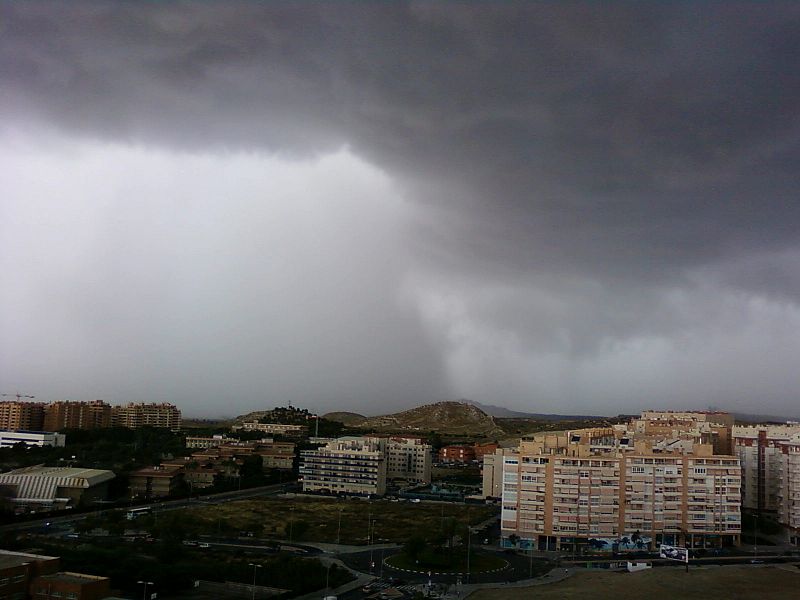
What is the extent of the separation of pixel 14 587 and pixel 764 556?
27.6 meters

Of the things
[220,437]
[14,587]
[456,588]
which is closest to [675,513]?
[456,588]

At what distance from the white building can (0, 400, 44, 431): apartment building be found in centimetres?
1379

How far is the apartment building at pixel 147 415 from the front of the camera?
85.9 metres

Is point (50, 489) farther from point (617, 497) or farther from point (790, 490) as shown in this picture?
point (790, 490)

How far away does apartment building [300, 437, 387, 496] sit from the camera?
46094 mm

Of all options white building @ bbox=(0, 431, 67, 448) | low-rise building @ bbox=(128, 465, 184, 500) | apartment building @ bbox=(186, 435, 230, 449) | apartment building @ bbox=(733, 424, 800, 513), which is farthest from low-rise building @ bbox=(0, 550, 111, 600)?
apartment building @ bbox=(186, 435, 230, 449)

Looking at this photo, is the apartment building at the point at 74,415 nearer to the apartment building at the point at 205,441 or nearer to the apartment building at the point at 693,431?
the apartment building at the point at 205,441

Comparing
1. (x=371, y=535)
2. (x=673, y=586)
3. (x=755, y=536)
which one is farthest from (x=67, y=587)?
(x=755, y=536)

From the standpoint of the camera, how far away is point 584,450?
3117cm

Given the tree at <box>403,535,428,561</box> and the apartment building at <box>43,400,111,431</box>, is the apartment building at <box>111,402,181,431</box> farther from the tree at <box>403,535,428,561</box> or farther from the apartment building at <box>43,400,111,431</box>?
the tree at <box>403,535,428,561</box>

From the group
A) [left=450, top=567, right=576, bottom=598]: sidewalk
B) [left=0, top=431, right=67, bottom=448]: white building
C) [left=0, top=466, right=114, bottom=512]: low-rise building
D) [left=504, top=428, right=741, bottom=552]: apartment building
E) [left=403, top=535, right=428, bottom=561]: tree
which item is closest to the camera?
[left=450, top=567, right=576, bottom=598]: sidewalk

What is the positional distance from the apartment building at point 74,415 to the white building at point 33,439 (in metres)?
12.4

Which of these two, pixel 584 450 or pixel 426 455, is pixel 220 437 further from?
pixel 584 450

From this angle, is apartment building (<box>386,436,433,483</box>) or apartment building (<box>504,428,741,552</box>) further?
apartment building (<box>386,436,433,483</box>)
